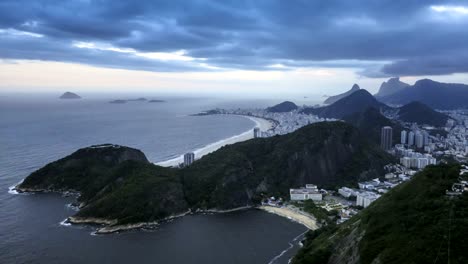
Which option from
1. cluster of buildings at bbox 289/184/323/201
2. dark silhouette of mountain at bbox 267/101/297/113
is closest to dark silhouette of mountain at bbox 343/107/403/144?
Result: cluster of buildings at bbox 289/184/323/201

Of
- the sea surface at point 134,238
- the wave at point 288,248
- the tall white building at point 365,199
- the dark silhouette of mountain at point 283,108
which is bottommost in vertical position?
the wave at point 288,248

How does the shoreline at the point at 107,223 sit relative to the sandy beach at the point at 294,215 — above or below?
above

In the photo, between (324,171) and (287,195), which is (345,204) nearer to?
(287,195)

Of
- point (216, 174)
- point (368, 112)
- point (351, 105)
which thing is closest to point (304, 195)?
point (216, 174)

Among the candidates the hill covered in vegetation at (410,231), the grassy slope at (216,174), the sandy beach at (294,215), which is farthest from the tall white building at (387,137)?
the hill covered in vegetation at (410,231)

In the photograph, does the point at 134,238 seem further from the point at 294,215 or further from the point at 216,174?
the point at 294,215

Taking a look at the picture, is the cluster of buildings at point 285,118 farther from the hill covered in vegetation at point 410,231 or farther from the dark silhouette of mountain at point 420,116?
the hill covered in vegetation at point 410,231

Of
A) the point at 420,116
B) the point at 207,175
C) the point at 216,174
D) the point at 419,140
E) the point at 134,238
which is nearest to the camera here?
the point at 134,238
